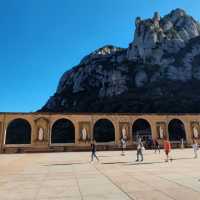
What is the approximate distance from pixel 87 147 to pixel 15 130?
50.2 m

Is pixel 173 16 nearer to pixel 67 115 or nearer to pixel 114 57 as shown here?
pixel 114 57

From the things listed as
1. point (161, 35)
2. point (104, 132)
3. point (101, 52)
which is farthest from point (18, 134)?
point (161, 35)

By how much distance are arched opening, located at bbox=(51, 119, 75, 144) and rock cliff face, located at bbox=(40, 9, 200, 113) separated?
17630mm

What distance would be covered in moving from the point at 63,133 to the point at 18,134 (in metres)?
13.9

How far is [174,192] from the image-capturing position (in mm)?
5855

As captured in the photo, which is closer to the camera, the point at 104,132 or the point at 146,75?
the point at 104,132

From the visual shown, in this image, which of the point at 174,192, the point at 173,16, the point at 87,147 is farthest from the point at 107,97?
the point at 174,192

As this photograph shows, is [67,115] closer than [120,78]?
Yes

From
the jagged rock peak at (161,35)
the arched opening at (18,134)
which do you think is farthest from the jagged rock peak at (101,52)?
the arched opening at (18,134)

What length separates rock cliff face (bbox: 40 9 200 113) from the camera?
79.9m

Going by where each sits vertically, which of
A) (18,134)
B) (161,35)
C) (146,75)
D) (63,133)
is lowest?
(63,133)

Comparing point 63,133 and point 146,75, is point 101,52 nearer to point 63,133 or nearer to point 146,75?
point 146,75

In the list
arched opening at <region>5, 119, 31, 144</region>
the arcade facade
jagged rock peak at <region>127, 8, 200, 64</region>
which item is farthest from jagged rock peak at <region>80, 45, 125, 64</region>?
the arcade facade

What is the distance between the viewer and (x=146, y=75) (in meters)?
93.2
